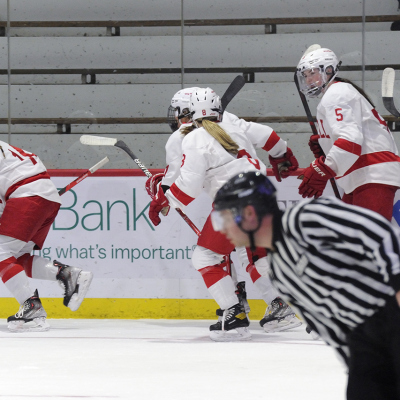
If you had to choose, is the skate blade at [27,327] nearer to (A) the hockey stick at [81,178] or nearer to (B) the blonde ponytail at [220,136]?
(A) the hockey stick at [81,178]

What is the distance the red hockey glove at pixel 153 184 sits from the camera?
14.4ft

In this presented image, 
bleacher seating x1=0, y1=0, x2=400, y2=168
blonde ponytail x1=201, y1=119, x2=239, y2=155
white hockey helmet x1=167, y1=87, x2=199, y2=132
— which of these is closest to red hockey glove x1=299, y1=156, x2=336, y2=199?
blonde ponytail x1=201, y1=119, x2=239, y2=155

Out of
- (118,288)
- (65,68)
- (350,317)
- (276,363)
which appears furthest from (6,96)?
(350,317)

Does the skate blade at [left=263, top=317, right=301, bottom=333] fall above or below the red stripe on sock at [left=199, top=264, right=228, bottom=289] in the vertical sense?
below

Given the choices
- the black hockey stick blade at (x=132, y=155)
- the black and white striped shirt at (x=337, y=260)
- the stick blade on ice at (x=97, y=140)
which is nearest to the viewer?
the black and white striped shirt at (x=337, y=260)

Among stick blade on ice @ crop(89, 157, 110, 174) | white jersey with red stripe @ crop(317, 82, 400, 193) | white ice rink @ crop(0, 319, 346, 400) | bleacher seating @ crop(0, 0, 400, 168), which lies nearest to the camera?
white ice rink @ crop(0, 319, 346, 400)

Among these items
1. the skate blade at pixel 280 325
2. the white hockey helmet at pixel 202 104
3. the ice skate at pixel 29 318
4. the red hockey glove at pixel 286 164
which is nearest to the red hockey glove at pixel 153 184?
the white hockey helmet at pixel 202 104

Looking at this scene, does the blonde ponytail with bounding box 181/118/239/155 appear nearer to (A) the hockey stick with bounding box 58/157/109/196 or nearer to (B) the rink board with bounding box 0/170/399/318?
(B) the rink board with bounding box 0/170/399/318

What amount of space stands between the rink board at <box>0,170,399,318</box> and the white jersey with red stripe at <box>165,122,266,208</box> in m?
0.76

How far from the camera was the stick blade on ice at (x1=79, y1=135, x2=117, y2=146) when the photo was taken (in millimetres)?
4883

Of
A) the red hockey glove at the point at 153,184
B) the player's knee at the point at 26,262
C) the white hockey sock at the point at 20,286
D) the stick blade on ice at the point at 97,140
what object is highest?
the stick blade on ice at the point at 97,140

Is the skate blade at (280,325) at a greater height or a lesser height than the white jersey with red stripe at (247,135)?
lesser

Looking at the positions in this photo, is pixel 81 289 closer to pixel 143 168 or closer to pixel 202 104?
pixel 143 168

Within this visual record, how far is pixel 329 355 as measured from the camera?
10.6 ft
